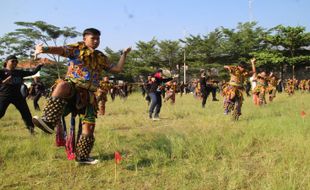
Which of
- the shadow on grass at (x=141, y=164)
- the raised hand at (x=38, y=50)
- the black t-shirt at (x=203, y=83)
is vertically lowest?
the shadow on grass at (x=141, y=164)

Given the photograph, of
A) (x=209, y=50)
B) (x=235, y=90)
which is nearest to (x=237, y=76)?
(x=235, y=90)

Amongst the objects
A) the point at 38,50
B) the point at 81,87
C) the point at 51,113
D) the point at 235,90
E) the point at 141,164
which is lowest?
the point at 141,164

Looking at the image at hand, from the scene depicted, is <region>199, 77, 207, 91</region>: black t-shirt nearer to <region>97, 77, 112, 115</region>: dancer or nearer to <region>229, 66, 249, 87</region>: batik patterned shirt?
<region>97, 77, 112, 115</region>: dancer

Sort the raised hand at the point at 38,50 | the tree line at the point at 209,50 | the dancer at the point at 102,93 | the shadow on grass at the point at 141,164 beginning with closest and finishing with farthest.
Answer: the raised hand at the point at 38,50, the shadow on grass at the point at 141,164, the dancer at the point at 102,93, the tree line at the point at 209,50

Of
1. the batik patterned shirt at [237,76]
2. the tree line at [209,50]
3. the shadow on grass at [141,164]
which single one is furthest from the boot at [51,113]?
the tree line at [209,50]

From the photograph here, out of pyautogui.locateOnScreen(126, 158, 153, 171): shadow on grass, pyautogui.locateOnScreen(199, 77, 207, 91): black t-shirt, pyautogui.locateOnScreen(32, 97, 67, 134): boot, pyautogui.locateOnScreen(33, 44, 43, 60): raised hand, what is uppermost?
pyautogui.locateOnScreen(33, 44, 43, 60): raised hand

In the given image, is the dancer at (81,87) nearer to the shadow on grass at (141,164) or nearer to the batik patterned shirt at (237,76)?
the shadow on grass at (141,164)

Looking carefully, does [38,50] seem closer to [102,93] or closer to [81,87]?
[81,87]

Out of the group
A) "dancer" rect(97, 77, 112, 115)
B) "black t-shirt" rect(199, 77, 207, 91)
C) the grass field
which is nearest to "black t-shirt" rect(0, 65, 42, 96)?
the grass field

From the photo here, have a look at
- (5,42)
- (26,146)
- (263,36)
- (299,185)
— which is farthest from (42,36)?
(299,185)

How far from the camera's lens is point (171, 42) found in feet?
159

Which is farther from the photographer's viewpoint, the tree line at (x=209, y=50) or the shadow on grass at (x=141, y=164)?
the tree line at (x=209, y=50)

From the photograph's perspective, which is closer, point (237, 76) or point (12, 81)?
point (12, 81)

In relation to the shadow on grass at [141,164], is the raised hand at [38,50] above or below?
above
